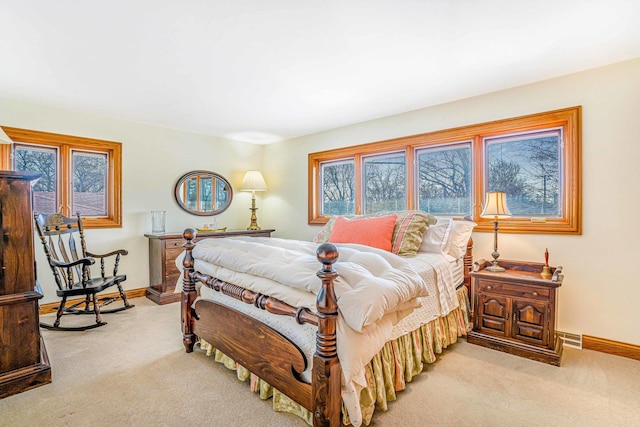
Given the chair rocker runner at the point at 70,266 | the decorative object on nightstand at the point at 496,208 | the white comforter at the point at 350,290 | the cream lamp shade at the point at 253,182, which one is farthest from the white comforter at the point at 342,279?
the cream lamp shade at the point at 253,182

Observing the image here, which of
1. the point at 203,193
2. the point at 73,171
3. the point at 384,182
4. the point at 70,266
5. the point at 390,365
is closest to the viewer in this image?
the point at 390,365

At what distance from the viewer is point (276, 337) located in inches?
67.2

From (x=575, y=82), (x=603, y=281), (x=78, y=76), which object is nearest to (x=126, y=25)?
(x=78, y=76)

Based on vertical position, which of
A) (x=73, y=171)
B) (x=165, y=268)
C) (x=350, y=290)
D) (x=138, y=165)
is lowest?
(x=165, y=268)

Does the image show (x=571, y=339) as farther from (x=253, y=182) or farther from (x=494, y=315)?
(x=253, y=182)

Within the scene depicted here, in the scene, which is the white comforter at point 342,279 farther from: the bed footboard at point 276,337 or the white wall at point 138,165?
the white wall at point 138,165

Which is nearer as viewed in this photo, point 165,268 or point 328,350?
point 328,350

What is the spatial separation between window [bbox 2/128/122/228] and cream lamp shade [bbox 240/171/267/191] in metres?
1.68

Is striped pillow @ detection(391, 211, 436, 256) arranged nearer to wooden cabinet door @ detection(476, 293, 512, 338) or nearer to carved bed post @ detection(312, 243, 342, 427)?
wooden cabinet door @ detection(476, 293, 512, 338)

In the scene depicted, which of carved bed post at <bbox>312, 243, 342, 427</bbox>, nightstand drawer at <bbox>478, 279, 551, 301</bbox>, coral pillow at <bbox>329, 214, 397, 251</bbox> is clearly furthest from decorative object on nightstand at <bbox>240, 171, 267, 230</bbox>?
carved bed post at <bbox>312, 243, 342, 427</bbox>

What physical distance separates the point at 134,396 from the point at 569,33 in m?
3.53

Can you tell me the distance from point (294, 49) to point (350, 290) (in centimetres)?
175

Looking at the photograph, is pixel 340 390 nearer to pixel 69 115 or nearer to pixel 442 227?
pixel 442 227

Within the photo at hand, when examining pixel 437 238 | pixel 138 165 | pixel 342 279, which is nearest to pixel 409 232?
pixel 437 238
